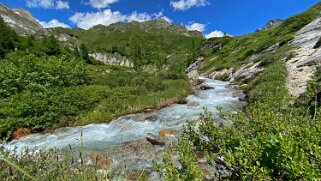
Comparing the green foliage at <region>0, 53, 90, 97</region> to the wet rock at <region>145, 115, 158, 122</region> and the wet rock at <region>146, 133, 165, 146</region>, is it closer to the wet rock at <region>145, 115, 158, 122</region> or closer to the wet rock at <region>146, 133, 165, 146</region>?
the wet rock at <region>145, 115, 158, 122</region>

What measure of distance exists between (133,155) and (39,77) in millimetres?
18759

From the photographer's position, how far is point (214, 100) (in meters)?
27.3

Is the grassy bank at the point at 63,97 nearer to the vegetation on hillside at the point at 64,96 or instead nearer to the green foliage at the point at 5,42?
the vegetation on hillside at the point at 64,96

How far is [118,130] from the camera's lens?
19.8 meters

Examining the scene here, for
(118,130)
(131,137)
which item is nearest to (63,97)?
(118,130)

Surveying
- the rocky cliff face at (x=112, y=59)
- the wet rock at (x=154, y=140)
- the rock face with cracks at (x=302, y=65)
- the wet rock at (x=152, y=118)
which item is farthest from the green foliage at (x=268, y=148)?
the rocky cliff face at (x=112, y=59)

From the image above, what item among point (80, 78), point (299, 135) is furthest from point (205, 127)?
point (80, 78)

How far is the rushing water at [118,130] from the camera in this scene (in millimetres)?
17188

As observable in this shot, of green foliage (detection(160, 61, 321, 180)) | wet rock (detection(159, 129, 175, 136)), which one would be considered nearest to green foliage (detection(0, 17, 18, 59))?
wet rock (detection(159, 129, 175, 136))

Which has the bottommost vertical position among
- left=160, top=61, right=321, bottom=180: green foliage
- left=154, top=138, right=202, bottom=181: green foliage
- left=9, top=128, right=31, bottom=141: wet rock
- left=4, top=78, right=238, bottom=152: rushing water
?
left=9, top=128, right=31, bottom=141: wet rock

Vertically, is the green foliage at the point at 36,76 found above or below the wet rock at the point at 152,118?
above

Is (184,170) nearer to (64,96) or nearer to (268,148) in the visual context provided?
(268,148)

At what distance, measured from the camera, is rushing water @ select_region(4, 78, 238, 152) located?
17188 mm

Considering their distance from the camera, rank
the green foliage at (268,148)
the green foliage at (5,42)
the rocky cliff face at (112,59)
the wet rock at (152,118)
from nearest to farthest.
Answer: the green foliage at (268,148) → the wet rock at (152,118) → the green foliage at (5,42) → the rocky cliff face at (112,59)
